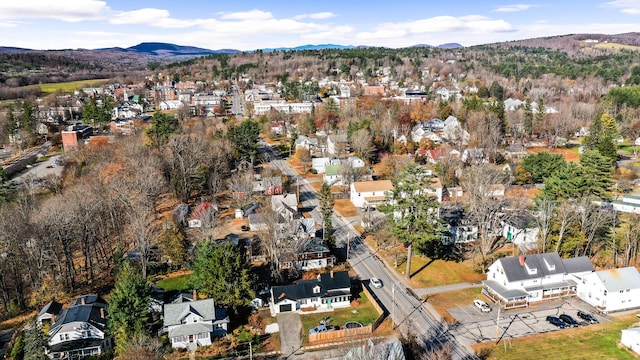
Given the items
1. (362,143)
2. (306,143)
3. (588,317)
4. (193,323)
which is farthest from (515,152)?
(193,323)

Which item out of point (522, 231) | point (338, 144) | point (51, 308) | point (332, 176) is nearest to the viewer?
point (51, 308)

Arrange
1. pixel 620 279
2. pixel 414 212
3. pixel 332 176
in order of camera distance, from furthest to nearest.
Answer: pixel 332 176
pixel 414 212
pixel 620 279

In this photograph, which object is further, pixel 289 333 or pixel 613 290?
pixel 613 290

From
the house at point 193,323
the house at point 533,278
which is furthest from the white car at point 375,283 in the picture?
the house at point 193,323

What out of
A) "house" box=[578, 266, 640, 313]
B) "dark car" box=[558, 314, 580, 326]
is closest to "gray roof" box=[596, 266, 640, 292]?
"house" box=[578, 266, 640, 313]

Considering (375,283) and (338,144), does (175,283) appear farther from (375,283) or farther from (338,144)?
(338,144)

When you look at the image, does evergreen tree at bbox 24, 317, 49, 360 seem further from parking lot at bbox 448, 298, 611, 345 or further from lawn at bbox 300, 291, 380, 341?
parking lot at bbox 448, 298, 611, 345

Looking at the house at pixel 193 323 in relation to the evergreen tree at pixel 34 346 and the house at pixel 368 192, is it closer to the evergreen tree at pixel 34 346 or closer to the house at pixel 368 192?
the evergreen tree at pixel 34 346
